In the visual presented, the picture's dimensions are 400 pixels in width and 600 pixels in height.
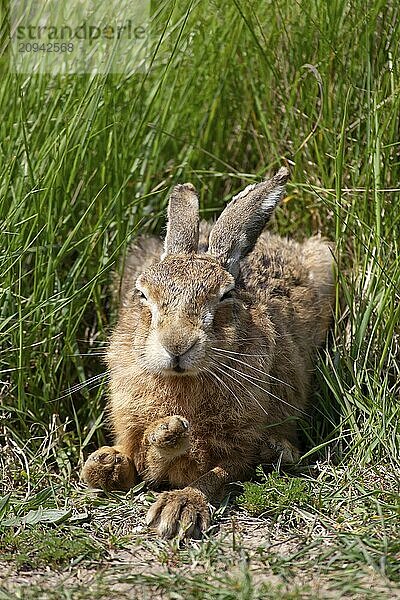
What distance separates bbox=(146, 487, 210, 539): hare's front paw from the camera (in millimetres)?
3898

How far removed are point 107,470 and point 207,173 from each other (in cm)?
203

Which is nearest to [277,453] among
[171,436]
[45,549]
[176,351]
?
[171,436]

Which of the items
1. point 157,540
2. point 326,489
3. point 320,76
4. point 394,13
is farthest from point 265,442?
point 394,13

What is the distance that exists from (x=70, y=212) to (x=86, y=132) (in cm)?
46

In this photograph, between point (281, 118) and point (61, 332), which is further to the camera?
point (281, 118)

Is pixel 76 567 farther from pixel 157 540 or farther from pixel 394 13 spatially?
pixel 394 13

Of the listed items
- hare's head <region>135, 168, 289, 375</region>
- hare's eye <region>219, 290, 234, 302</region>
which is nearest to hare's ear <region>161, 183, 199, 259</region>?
hare's head <region>135, 168, 289, 375</region>

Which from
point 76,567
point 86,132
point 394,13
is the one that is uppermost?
point 394,13

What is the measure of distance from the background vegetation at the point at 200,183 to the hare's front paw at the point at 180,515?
552 millimetres

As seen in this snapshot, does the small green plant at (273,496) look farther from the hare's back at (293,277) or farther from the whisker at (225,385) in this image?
the hare's back at (293,277)

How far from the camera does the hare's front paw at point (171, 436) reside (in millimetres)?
4020

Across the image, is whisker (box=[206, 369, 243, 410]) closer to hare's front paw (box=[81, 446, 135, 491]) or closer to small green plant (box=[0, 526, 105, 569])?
hare's front paw (box=[81, 446, 135, 491])

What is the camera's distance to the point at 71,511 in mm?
4117

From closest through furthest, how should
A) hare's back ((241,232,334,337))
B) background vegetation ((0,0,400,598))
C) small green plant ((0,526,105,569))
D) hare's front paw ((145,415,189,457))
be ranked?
small green plant ((0,526,105,569))
hare's front paw ((145,415,189,457))
background vegetation ((0,0,400,598))
hare's back ((241,232,334,337))
